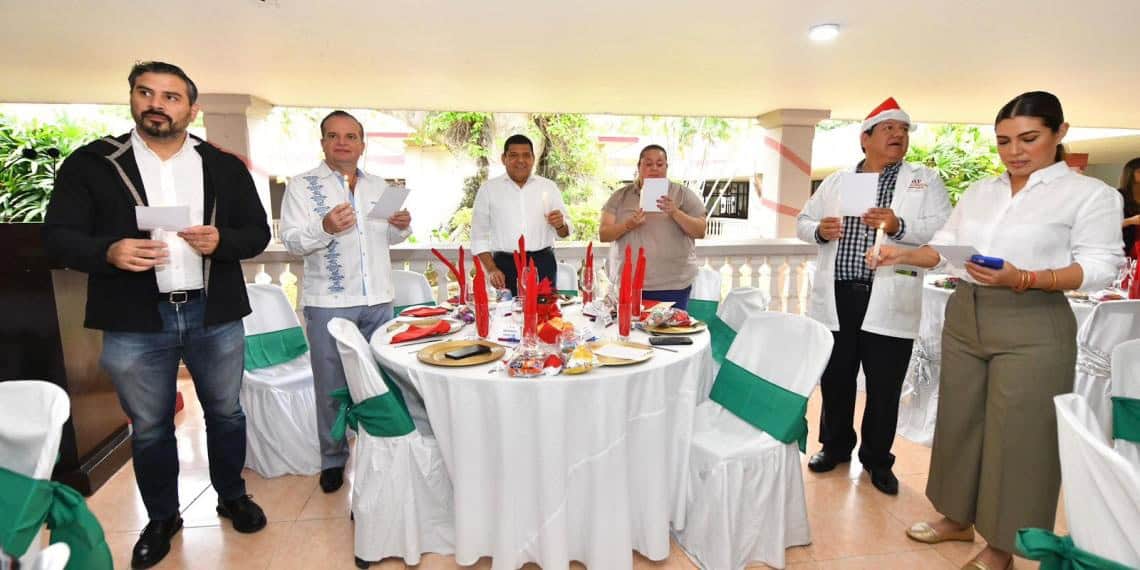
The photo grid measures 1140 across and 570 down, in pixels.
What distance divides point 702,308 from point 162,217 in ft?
8.15

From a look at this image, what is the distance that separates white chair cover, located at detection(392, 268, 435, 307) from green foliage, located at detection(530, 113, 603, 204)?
8216 mm

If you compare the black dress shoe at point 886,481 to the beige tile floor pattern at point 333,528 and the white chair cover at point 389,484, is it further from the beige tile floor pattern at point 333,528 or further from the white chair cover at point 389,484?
the white chair cover at point 389,484

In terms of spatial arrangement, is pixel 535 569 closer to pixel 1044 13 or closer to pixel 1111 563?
pixel 1111 563

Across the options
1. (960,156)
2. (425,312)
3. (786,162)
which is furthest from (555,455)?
(960,156)

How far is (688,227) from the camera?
3113 millimetres

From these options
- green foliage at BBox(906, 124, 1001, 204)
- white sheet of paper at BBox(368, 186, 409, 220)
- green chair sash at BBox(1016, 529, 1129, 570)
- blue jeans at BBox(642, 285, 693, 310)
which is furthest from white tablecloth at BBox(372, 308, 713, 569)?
green foliage at BBox(906, 124, 1001, 204)

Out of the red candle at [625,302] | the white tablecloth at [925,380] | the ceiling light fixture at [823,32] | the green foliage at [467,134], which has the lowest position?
the white tablecloth at [925,380]

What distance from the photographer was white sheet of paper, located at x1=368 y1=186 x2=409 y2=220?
2.43 m

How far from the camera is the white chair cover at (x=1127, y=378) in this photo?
5.11ft

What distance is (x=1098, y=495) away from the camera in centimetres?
103

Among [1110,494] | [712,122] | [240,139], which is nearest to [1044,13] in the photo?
[1110,494]

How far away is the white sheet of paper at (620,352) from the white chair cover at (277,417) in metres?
1.62

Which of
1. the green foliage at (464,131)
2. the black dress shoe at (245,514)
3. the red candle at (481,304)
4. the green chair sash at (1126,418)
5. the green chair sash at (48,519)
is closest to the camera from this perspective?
the green chair sash at (48,519)

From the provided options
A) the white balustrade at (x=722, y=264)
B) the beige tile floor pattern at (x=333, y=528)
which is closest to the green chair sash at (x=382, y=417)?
the beige tile floor pattern at (x=333, y=528)
